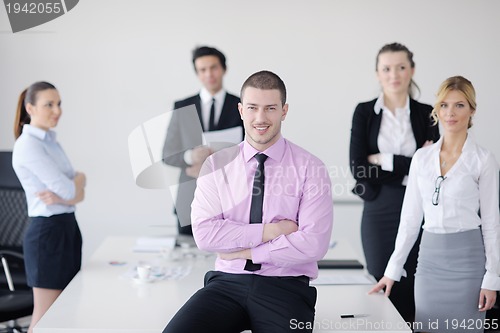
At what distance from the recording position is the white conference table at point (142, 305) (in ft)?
8.45

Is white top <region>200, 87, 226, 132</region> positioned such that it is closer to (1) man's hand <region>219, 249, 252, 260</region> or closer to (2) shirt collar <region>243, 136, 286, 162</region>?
(2) shirt collar <region>243, 136, 286, 162</region>

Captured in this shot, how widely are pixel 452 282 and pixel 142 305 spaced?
4.23 ft

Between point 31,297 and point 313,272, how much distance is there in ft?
5.65

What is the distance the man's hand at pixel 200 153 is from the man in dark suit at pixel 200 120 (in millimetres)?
91

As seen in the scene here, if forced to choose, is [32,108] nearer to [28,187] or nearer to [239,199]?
[28,187]

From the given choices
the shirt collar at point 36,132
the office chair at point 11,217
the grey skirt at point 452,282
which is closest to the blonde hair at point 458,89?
the grey skirt at point 452,282

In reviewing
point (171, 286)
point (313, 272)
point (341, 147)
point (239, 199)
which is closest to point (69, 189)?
point (171, 286)

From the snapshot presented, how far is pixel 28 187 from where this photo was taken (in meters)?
3.60

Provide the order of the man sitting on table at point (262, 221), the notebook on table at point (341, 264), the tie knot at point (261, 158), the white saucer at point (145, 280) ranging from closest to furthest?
the man sitting on table at point (262, 221), the tie knot at point (261, 158), the white saucer at point (145, 280), the notebook on table at point (341, 264)

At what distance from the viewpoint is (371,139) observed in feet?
12.1

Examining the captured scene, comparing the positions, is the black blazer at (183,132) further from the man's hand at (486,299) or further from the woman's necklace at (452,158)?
the man's hand at (486,299)

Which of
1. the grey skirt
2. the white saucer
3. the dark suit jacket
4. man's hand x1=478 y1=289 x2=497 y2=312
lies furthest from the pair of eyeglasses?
the dark suit jacket

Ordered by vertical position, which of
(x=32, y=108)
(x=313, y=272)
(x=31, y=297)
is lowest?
(x=31, y=297)

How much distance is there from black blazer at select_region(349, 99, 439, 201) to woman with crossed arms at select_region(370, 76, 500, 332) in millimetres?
545
